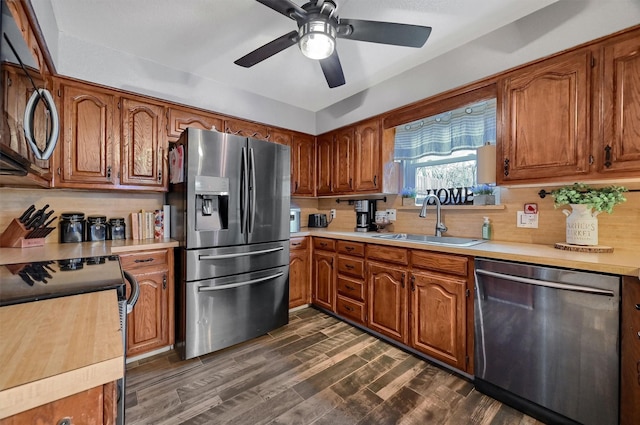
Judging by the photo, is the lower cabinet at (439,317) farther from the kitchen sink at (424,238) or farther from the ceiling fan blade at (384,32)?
the ceiling fan blade at (384,32)

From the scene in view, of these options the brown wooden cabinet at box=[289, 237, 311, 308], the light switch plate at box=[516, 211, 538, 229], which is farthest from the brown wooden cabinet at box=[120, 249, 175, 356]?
the light switch plate at box=[516, 211, 538, 229]

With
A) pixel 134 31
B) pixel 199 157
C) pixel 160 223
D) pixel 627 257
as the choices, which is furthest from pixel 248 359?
pixel 134 31

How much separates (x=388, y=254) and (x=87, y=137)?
102 inches

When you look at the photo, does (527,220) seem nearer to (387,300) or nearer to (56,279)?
(387,300)

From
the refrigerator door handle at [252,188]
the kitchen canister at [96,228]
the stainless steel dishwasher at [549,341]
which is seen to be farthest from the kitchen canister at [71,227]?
the stainless steel dishwasher at [549,341]

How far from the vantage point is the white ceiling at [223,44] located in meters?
1.76

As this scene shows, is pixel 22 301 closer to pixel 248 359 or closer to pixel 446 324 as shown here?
pixel 248 359

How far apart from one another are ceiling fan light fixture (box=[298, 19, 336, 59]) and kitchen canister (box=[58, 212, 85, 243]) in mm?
2217

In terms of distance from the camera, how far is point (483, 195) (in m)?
2.34

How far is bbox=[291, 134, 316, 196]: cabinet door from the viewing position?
11.3ft

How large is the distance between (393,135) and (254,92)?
161cm

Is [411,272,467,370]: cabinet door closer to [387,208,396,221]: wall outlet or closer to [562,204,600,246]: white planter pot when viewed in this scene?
[562,204,600,246]: white planter pot

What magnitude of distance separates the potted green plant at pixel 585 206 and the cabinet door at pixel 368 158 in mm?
1487

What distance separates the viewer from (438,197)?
2672 millimetres
